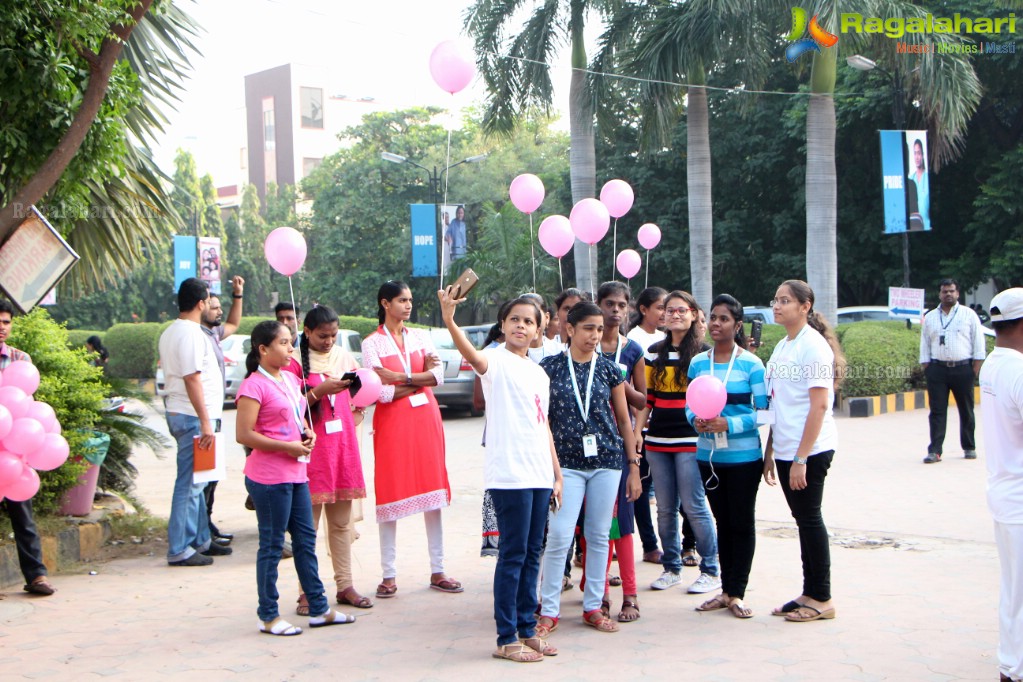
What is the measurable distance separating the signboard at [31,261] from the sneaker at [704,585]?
4136 millimetres

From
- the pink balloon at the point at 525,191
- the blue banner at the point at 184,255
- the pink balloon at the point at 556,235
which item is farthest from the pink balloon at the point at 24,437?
the blue banner at the point at 184,255

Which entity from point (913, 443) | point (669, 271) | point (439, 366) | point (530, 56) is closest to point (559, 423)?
point (439, 366)

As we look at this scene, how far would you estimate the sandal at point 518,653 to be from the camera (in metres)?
4.70

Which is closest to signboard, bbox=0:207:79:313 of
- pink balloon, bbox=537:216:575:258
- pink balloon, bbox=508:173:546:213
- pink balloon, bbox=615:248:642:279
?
pink balloon, bbox=508:173:546:213

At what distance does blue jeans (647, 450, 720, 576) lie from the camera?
5.80 meters

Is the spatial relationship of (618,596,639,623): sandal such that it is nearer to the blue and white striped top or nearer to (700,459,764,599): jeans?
(700,459,764,599): jeans

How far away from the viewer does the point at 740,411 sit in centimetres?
549

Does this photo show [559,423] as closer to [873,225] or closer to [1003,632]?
[1003,632]

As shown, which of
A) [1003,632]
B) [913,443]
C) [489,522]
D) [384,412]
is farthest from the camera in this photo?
[913,443]

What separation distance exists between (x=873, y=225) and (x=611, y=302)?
20.9 meters

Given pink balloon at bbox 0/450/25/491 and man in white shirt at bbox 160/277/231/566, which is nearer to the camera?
pink balloon at bbox 0/450/25/491

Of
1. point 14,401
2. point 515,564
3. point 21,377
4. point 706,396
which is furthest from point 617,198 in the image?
point 14,401

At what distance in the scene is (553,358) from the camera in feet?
17.2

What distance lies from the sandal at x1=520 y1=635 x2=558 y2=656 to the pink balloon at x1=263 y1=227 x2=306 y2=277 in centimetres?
319
